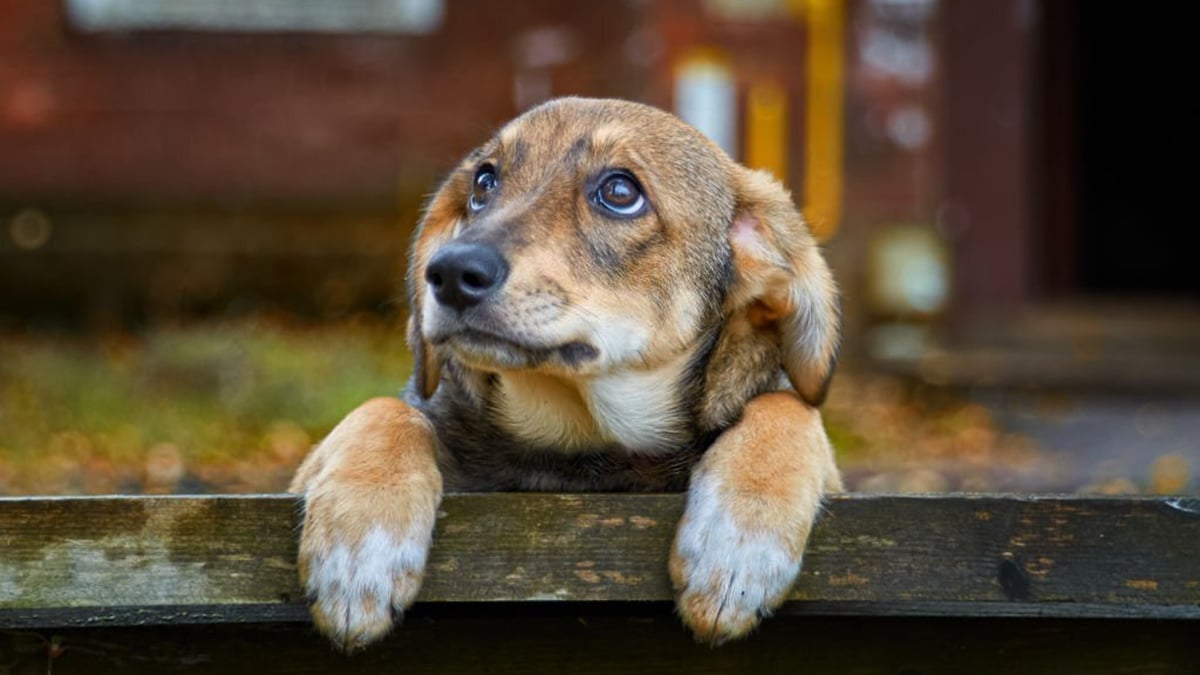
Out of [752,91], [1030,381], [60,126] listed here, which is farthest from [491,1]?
[1030,381]

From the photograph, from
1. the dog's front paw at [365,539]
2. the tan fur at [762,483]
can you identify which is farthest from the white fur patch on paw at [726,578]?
the dog's front paw at [365,539]

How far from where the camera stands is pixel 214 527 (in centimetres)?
246

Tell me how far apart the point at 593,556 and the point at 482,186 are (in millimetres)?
1142

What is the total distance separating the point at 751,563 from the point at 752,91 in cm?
736

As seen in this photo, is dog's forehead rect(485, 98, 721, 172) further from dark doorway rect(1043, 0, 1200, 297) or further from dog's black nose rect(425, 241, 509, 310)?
dark doorway rect(1043, 0, 1200, 297)

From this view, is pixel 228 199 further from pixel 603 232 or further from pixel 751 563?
pixel 751 563

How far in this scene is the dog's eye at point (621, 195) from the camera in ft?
10.7

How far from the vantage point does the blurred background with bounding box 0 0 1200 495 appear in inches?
368

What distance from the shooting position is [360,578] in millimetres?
2436

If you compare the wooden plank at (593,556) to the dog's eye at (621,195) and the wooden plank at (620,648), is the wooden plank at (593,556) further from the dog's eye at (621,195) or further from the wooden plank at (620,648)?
the dog's eye at (621,195)

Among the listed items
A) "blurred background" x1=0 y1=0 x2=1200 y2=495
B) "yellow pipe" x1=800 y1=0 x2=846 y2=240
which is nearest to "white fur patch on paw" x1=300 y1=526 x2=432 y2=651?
"blurred background" x1=0 y1=0 x2=1200 y2=495

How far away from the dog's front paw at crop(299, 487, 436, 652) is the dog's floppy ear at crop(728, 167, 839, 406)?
1.05 m

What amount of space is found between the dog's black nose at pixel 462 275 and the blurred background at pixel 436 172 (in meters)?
5.43

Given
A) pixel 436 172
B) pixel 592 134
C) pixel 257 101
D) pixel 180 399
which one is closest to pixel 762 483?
pixel 592 134
